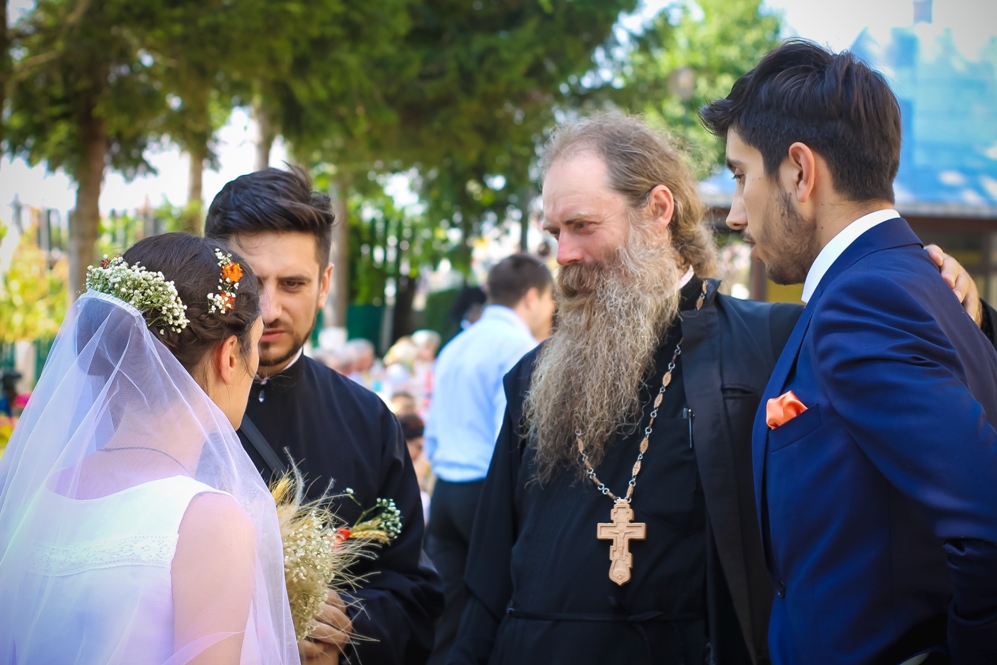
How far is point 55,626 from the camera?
1518mm

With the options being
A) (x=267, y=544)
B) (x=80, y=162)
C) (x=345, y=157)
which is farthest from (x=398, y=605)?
(x=345, y=157)

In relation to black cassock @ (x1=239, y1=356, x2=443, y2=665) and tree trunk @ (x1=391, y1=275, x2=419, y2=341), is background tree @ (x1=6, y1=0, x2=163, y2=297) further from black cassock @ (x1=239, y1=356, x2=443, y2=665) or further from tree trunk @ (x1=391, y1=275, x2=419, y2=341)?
tree trunk @ (x1=391, y1=275, x2=419, y2=341)

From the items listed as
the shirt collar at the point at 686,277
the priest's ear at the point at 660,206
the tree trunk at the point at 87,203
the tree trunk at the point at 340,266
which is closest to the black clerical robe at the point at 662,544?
the shirt collar at the point at 686,277

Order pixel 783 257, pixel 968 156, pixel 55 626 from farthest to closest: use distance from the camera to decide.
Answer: pixel 968 156
pixel 783 257
pixel 55 626

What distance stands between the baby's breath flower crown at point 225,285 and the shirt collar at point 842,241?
4.11 feet

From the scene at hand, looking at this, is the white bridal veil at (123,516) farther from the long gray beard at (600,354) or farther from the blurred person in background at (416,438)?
the blurred person in background at (416,438)

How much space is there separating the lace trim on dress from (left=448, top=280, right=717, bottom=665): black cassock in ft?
3.94

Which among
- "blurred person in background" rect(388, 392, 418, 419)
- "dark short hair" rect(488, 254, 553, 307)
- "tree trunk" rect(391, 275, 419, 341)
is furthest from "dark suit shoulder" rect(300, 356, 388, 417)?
"tree trunk" rect(391, 275, 419, 341)

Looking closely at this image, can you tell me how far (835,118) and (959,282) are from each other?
47 centimetres

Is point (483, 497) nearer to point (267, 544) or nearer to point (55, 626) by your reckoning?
point (267, 544)

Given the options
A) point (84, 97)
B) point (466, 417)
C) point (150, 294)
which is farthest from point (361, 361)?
point (150, 294)

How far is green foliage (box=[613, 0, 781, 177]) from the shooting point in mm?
12938

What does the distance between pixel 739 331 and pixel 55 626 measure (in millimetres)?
1933

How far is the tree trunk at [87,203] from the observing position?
8.63 m
